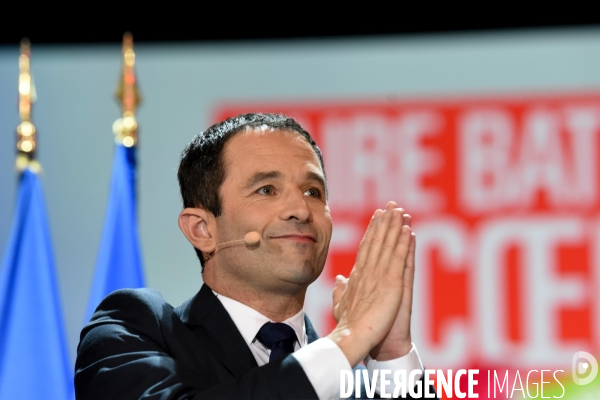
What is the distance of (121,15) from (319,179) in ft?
8.24

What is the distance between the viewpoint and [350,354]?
152cm

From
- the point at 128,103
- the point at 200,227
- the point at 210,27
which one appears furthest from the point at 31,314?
the point at 210,27

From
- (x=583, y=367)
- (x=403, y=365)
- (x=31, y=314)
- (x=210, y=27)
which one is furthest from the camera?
(x=210, y=27)

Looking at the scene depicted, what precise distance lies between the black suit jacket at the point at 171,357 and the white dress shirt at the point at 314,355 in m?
0.02

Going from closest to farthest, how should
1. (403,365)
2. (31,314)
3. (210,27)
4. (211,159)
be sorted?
(403,365), (211,159), (31,314), (210,27)

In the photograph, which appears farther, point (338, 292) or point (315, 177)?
point (315, 177)

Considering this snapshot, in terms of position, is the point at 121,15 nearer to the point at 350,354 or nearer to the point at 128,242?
the point at 128,242

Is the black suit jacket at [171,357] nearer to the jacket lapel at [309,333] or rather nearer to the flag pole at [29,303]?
the jacket lapel at [309,333]

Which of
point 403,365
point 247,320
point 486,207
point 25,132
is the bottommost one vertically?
point 403,365

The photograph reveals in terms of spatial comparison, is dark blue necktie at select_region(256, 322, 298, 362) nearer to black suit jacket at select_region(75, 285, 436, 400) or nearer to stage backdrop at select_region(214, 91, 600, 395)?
black suit jacket at select_region(75, 285, 436, 400)

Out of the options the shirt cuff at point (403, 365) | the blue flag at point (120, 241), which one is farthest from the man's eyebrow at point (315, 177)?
the blue flag at point (120, 241)

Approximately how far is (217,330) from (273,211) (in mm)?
283

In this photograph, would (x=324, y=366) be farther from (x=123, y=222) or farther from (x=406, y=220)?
(x=123, y=222)

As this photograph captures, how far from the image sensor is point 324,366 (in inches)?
58.4
